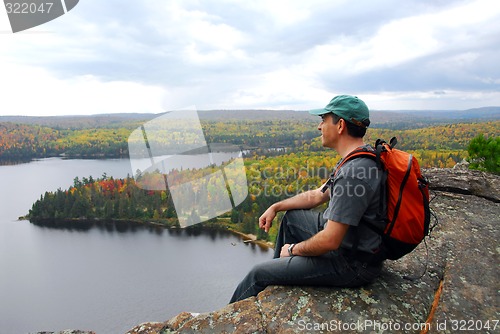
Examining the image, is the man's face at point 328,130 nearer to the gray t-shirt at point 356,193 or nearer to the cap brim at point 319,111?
the cap brim at point 319,111

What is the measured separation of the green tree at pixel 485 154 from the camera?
7.30 m

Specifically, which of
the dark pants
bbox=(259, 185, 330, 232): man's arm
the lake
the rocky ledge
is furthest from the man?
the lake

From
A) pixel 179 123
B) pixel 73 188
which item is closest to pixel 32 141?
pixel 73 188

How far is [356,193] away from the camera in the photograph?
2.35m

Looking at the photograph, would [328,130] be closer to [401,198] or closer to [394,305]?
[401,198]

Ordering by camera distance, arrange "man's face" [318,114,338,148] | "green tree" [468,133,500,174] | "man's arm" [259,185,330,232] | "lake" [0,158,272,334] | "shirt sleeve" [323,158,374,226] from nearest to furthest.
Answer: "shirt sleeve" [323,158,374,226]
"man's face" [318,114,338,148]
"man's arm" [259,185,330,232]
"green tree" [468,133,500,174]
"lake" [0,158,272,334]

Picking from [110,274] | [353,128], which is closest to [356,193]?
[353,128]

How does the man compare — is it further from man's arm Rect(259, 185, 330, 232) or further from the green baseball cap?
man's arm Rect(259, 185, 330, 232)

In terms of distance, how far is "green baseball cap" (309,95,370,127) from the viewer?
261cm

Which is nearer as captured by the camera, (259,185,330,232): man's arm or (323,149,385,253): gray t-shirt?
(323,149,385,253): gray t-shirt

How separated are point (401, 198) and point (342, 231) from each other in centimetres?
45

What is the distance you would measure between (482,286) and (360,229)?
1.11 meters

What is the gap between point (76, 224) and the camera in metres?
61.3

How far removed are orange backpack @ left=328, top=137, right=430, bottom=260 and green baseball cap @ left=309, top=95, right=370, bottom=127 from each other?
0.24m
